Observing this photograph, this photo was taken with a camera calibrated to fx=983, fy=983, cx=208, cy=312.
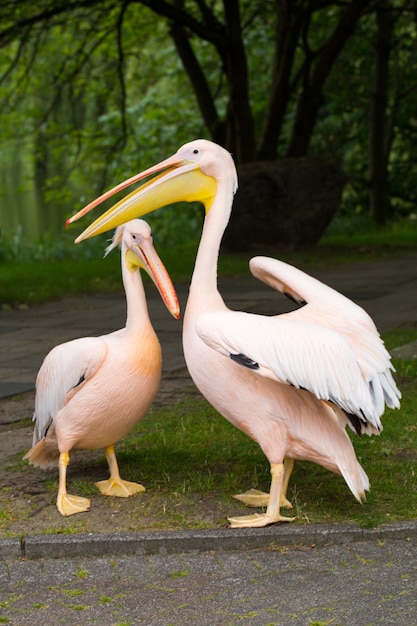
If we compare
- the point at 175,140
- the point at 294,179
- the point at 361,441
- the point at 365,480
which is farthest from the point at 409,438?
the point at 175,140

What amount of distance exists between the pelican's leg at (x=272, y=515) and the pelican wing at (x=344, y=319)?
1.55 ft

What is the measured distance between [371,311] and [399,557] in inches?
211

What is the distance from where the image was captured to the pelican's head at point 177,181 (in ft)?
13.3

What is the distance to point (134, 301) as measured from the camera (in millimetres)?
4277

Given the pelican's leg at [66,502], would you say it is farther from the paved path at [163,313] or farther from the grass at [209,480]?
the paved path at [163,313]

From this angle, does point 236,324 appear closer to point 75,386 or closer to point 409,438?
point 75,386

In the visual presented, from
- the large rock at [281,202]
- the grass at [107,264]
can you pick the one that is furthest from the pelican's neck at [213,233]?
the large rock at [281,202]

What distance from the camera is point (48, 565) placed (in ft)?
11.6

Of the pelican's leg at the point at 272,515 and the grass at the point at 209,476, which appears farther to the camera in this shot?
the grass at the point at 209,476

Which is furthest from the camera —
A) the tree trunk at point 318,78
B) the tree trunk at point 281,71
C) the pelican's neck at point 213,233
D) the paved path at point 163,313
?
the tree trunk at point 281,71

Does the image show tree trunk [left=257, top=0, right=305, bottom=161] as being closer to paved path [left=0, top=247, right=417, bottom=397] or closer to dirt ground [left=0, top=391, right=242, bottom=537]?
paved path [left=0, top=247, right=417, bottom=397]

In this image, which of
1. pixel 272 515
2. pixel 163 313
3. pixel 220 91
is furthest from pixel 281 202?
pixel 272 515

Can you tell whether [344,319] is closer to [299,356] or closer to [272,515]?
[299,356]

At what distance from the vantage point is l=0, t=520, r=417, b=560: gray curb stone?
3.60 meters
